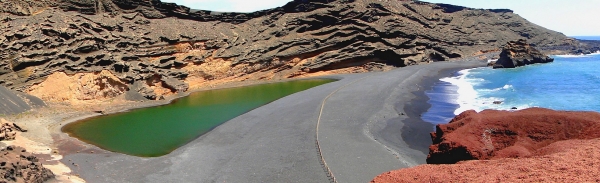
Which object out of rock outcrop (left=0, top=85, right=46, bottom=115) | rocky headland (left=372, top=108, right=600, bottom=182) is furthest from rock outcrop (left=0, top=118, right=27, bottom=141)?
rocky headland (left=372, top=108, right=600, bottom=182)

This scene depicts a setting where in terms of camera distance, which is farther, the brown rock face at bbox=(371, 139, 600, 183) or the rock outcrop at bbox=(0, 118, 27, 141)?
the rock outcrop at bbox=(0, 118, 27, 141)

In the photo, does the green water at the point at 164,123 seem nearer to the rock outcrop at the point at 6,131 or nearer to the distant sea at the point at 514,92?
the rock outcrop at the point at 6,131

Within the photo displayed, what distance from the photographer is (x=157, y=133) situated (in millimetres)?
25266

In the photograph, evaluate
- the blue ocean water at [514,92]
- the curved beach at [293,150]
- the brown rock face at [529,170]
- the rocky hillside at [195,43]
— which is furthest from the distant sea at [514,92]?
the rocky hillside at [195,43]

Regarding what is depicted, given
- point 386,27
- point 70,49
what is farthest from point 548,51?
point 70,49

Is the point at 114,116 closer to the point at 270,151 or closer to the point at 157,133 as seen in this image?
the point at 157,133

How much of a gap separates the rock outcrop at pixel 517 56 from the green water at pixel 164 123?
36.9 metres

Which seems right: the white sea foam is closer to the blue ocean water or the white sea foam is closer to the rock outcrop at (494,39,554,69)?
the blue ocean water

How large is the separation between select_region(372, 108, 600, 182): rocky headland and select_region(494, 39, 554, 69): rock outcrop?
51.0m

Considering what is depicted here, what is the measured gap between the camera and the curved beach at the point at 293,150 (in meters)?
15.2

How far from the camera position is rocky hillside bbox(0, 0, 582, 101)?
36.2 metres

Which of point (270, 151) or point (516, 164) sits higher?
point (516, 164)

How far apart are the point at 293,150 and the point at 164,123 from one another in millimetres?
14675

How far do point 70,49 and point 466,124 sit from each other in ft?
129
